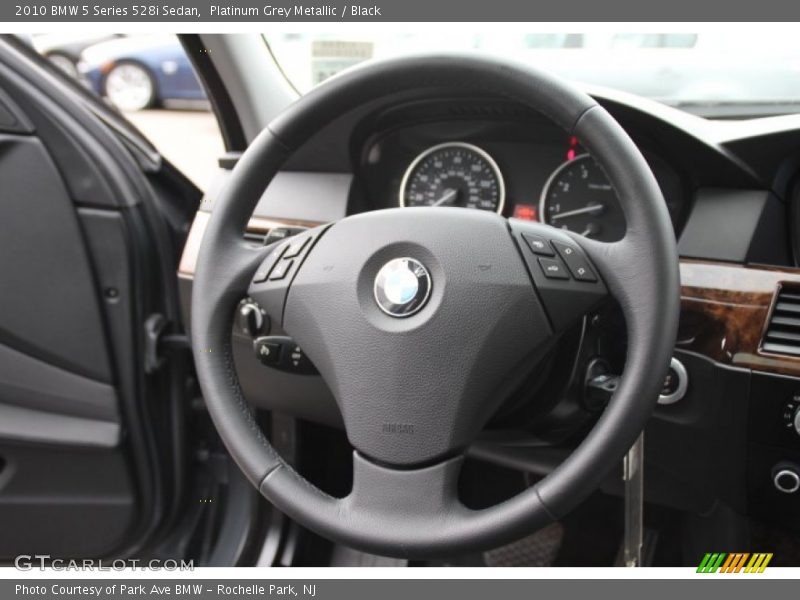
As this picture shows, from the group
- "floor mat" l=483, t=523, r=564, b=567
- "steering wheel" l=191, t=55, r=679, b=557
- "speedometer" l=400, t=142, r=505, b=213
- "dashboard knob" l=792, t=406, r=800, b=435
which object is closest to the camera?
"steering wheel" l=191, t=55, r=679, b=557

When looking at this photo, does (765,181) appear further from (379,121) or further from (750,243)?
(379,121)

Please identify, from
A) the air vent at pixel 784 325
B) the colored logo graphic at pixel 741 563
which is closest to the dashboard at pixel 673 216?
the air vent at pixel 784 325

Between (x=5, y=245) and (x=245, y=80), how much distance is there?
0.57 m

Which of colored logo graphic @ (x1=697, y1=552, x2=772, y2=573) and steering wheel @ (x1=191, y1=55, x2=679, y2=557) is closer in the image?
steering wheel @ (x1=191, y1=55, x2=679, y2=557)

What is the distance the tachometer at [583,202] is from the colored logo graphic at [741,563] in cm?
59

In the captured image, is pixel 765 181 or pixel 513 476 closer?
pixel 765 181

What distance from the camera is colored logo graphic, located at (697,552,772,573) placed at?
A: 1.27m

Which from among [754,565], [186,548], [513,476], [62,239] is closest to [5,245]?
[62,239]

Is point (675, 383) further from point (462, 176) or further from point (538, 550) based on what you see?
point (538, 550)

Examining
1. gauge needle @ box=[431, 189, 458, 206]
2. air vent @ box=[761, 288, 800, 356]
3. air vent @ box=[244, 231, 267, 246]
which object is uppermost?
gauge needle @ box=[431, 189, 458, 206]

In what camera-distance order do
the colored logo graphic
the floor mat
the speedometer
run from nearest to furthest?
the colored logo graphic → the speedometer → the floor mat

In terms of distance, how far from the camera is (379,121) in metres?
1.38

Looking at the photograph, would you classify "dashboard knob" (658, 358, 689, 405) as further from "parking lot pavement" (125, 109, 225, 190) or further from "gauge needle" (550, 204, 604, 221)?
"parking lot pavement" (125, 109, 225, 190)

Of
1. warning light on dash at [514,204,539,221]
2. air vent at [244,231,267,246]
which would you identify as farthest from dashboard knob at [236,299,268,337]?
warning light on dash at [514,204,539,221]
